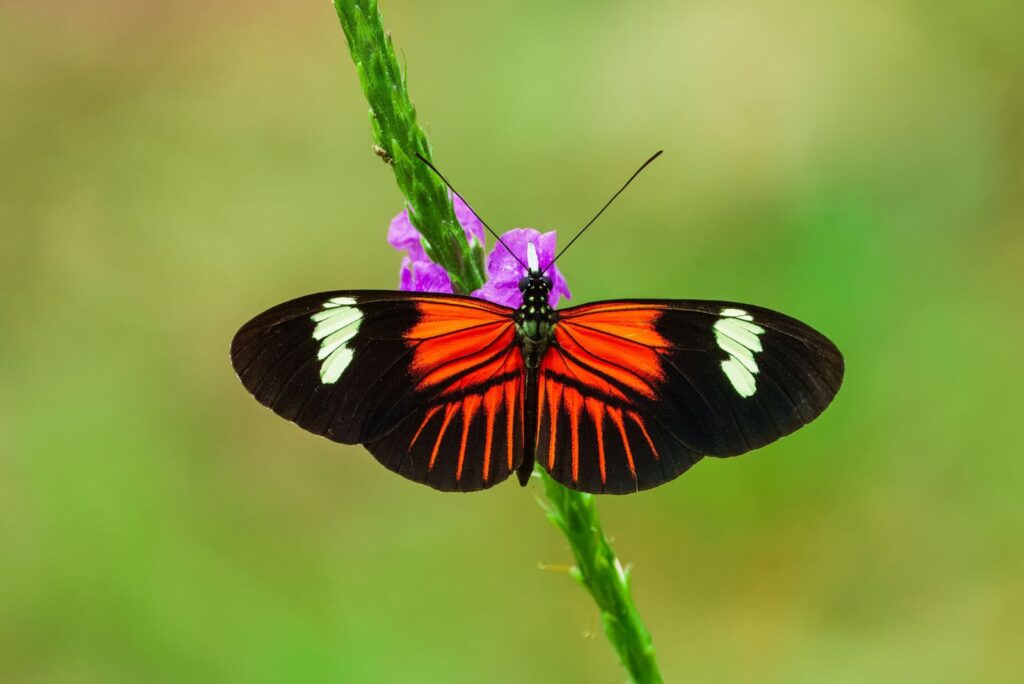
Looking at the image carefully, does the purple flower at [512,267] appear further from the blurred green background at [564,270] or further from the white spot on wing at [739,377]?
the blurred green background at [564,270]

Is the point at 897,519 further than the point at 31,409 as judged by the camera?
No

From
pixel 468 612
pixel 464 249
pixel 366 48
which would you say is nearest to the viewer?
pixel 366 48

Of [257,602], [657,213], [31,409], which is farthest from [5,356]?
[657,213]

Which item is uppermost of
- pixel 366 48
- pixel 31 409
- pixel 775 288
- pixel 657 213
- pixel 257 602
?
pixel 657 213

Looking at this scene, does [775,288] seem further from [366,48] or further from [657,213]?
[366,48]

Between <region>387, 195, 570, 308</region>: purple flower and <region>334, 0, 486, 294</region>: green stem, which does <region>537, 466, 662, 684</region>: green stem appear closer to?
<region>387, 195, 570, 308</region>: purple flower

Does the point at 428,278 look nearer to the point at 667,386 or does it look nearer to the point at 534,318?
the point at 534,318
